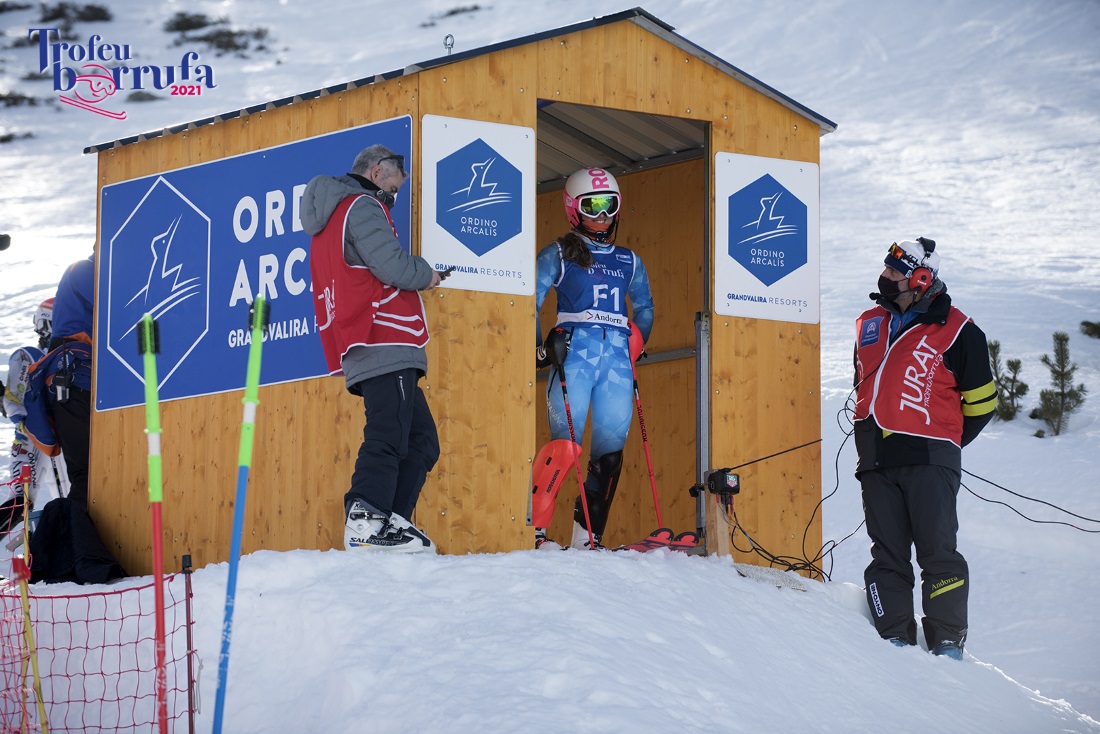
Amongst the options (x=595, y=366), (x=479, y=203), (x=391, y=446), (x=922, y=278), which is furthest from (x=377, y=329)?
(x=922, y=278)

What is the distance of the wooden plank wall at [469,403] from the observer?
6.67 m

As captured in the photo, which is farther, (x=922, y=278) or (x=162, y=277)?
(x=162, y=277)

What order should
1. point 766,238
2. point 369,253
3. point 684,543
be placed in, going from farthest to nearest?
point 766,238, point 684,543, point 369,253

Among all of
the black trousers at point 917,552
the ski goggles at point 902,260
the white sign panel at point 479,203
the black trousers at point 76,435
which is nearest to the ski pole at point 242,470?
the white sign panel at point 479,203

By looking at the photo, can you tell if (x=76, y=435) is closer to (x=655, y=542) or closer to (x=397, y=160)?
(x=397, y=160)

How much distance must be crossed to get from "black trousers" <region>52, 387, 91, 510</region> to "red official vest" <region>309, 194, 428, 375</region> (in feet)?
9.10

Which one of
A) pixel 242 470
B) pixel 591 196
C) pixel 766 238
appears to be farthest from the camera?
pixel 766 238

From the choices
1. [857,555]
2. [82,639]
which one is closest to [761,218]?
[82,639]

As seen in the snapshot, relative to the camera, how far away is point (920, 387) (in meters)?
6.91

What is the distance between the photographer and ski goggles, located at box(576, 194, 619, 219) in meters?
7.49

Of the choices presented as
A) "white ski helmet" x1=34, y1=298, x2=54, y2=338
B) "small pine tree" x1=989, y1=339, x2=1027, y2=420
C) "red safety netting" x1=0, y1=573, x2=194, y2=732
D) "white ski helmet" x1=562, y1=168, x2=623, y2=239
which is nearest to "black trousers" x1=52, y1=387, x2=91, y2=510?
"white ski helmet" x1=34, y1=298, x2=54, y2=338

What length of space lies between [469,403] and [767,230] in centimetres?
220

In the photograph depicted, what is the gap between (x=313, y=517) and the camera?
688 cm

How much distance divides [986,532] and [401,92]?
12.2 metres
